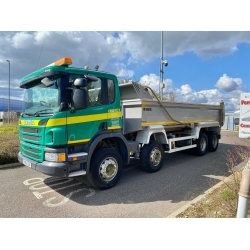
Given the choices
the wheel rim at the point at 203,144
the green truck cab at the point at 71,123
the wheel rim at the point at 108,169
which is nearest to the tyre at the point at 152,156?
the green truck cab at the point at 71,123

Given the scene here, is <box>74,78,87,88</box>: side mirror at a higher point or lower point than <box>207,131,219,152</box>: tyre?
higher

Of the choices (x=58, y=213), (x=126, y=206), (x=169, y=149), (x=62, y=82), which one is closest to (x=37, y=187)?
(x=58, y=213)

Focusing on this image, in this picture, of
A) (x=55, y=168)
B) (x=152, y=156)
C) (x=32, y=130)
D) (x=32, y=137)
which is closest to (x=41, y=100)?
(x=32, y=130)

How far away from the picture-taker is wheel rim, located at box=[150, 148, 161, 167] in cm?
Result: 523

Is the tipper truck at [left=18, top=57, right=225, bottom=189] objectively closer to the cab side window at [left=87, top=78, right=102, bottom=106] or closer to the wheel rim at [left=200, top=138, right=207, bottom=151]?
the cab side window at [left=87, top=78, right=102, bottom=106]

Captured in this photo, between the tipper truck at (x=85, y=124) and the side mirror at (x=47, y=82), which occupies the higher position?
the side mirror at (x=47, y=82)

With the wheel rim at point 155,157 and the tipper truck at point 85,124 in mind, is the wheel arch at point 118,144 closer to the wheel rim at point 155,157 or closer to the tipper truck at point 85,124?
the tipper truck at point 85,124

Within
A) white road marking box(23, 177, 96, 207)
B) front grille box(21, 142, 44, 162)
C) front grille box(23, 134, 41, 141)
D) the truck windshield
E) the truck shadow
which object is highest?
the truck windshield

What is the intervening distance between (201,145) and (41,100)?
6.19 m

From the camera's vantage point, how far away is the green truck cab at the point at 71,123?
346cm

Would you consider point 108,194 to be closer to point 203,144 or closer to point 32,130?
point 32,130

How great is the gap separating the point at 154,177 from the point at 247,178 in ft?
9.00

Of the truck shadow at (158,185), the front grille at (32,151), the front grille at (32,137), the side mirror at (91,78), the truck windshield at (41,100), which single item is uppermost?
the side mirror at (91,78)

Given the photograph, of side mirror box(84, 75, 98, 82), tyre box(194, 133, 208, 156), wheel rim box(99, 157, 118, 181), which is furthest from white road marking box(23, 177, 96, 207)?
tyre box(194, 133, 208, 156)
